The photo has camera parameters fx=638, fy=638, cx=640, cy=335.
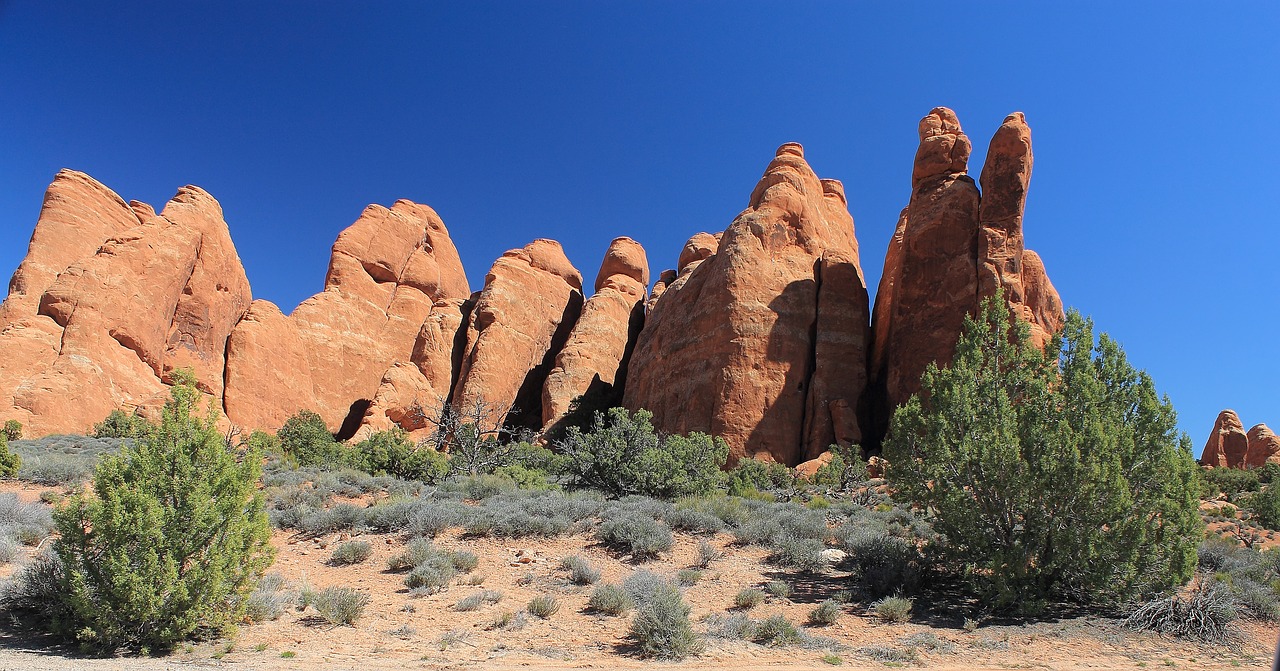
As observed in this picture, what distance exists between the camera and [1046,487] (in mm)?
8859

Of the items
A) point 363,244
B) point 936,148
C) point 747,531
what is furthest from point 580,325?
point 747,531

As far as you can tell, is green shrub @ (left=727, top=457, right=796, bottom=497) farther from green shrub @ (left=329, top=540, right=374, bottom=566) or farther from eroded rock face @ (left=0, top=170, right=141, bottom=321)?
eroded rock face @ (left=0, top=170, right=141, bottom=321)

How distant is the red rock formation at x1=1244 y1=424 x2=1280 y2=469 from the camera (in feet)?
121

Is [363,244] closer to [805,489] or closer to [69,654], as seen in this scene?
[805,489]

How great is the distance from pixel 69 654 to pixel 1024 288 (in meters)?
30.2

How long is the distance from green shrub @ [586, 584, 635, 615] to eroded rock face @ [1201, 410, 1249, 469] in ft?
155

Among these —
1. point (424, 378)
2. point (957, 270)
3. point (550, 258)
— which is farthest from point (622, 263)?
point (957, 270)

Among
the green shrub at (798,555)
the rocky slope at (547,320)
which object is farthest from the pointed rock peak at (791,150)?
the green shrub at (798,555)

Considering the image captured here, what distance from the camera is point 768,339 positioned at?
28688 millimetres

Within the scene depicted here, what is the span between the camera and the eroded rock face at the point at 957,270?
25781 mm

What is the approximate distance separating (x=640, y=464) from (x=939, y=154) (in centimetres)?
2299

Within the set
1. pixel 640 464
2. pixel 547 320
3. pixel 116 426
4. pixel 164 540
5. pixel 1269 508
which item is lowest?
pixel 164 540

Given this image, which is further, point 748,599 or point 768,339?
point 768,339

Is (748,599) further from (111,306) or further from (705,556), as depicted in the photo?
(111,306)
